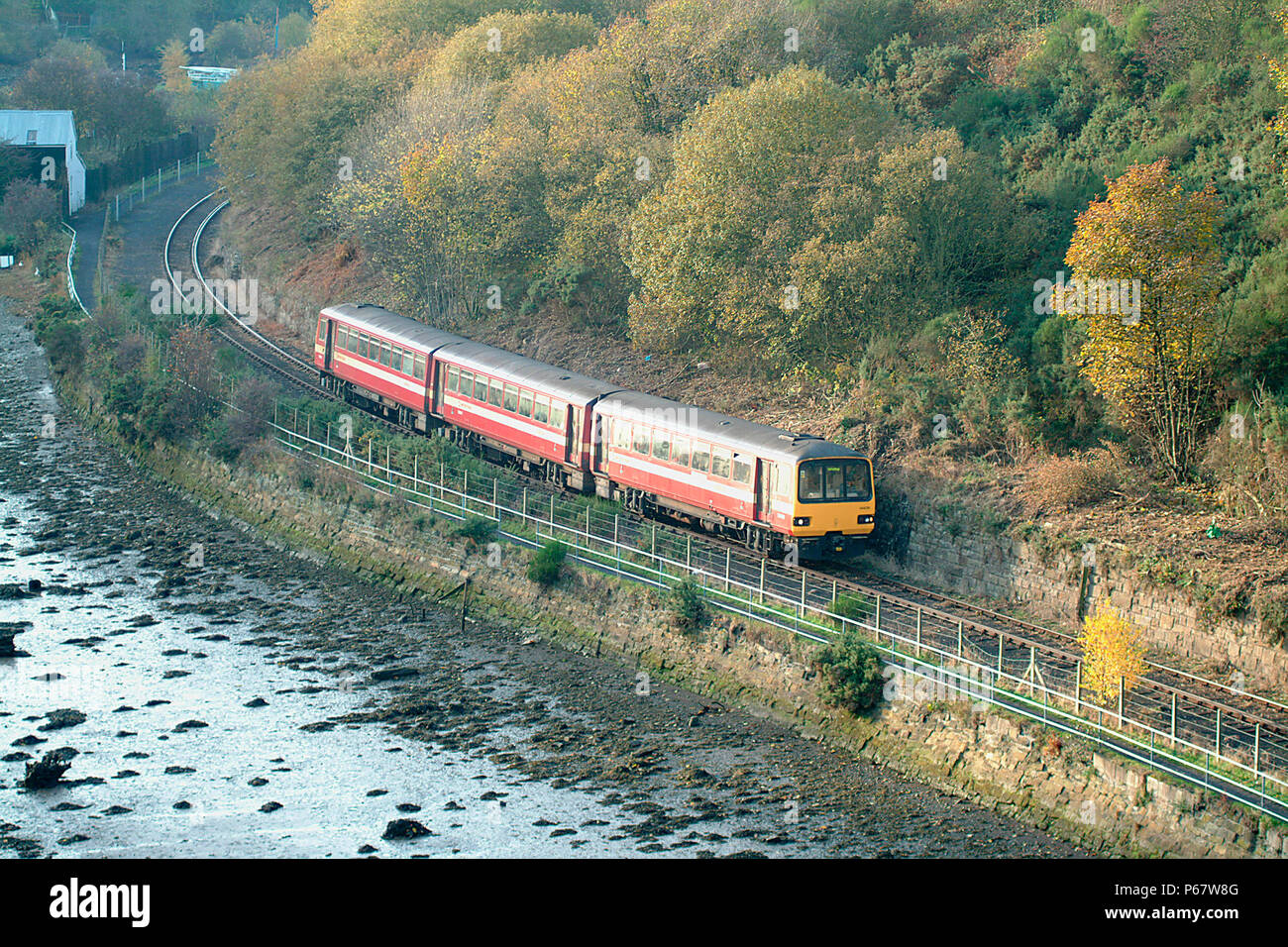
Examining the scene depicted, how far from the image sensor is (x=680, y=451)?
3138 centimetres

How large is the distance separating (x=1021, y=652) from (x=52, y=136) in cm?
6650

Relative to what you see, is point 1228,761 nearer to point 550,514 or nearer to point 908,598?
point 908,598

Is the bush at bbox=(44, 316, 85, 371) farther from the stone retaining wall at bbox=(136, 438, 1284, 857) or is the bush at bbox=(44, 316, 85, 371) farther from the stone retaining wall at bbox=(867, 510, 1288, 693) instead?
the stone retaining wall at bbox=(867, 510, 1288, 693)

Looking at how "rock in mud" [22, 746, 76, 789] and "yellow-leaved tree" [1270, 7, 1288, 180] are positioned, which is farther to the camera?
"yellow-leaved tree" [1270, 7, 1288, 180]

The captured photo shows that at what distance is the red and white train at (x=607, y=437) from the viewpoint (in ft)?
95.4

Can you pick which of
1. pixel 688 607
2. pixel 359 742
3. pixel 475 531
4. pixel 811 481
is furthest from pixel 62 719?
pixel 811 481

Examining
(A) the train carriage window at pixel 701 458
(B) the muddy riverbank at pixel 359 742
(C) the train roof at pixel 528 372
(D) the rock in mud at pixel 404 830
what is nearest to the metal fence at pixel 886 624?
(A) the train carriage window at pixel 701 458

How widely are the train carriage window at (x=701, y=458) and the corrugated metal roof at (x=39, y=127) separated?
56.4 meters

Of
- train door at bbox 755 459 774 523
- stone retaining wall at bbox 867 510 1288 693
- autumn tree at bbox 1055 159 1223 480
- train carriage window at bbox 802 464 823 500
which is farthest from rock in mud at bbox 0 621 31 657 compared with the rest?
autumn tree at bbox 1055 159 1223 480

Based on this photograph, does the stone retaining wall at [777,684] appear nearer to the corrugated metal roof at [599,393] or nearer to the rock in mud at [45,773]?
the corrugated metal roof at [599,393]

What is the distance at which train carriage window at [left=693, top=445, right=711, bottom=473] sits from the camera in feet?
100

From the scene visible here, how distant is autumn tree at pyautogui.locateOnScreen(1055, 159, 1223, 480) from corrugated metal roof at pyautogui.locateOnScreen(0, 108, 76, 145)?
62894mm

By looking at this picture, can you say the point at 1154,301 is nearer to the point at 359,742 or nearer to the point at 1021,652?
the point at 1021,652

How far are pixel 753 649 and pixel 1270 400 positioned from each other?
11925 millimetres
